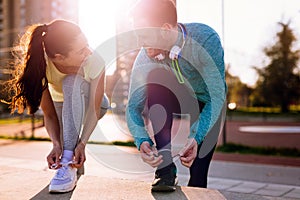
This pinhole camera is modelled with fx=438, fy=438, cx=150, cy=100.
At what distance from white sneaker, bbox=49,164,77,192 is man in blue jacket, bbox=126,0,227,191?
39cm

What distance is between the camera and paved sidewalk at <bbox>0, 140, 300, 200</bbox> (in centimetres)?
201

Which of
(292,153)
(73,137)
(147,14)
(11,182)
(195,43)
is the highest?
(147,14)

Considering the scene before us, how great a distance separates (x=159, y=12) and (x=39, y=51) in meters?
0.69

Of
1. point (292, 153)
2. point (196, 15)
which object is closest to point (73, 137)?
point (196, 15)

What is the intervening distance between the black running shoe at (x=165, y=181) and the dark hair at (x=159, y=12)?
2.15 feet

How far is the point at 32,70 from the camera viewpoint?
2137mm

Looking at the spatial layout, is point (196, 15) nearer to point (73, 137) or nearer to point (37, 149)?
point (73, 137)

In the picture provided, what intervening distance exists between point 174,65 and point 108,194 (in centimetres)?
65

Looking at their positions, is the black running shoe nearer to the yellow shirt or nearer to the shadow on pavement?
the shadow on pavement

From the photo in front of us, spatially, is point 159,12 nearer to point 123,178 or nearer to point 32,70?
point 32,70

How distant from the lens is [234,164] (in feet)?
21.5

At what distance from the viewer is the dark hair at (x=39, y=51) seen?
83.3 inches

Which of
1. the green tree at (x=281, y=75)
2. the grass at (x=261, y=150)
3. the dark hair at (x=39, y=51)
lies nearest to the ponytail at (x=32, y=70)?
the dark hair at (x=39, y=51)

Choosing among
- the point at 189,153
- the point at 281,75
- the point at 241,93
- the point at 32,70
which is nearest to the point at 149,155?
the point at 189,153
